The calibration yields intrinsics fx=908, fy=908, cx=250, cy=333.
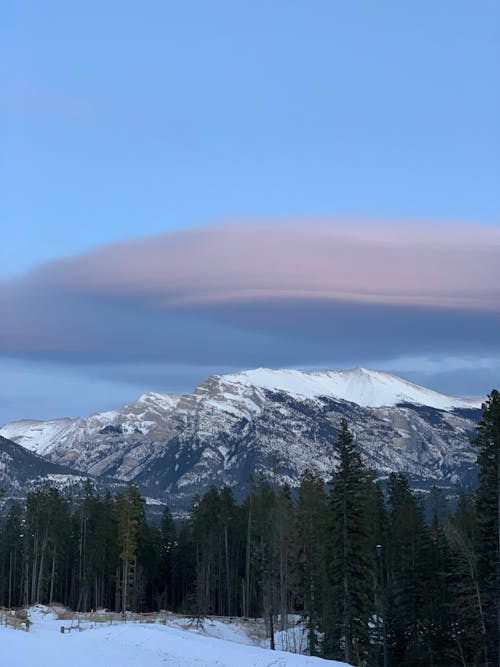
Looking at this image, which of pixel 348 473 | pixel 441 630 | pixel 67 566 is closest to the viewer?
pixel 348 473

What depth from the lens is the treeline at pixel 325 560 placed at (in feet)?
192

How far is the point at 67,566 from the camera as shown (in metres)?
112

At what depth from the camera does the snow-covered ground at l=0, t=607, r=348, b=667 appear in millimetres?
46438

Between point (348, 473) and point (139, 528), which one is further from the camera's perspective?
point (139, 528)

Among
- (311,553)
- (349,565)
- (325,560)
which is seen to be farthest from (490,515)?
(311,553)

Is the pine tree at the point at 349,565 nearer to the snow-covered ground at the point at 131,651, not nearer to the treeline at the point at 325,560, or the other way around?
the treeline at the point at 325,560

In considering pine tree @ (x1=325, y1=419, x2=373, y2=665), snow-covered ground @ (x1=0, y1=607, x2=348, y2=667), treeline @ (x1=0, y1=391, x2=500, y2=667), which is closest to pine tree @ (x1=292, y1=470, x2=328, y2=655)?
treeline @ (x1=0, y1=391, x2=500, y2=667)

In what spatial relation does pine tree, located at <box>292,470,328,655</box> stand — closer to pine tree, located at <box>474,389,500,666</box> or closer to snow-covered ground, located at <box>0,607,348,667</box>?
pine tree, located at <box>474,389,500,666</box>

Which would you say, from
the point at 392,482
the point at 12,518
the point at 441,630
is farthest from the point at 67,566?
the point at 441,630

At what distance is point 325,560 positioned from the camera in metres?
69.0

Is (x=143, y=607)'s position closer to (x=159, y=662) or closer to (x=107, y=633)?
(x=107, y=633)

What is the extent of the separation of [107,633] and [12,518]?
60917 millimetres

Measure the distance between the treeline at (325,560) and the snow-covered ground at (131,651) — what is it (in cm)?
815

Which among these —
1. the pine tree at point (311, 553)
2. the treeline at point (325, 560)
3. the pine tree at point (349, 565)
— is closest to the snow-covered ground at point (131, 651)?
the pine tree at point (349, 565)
